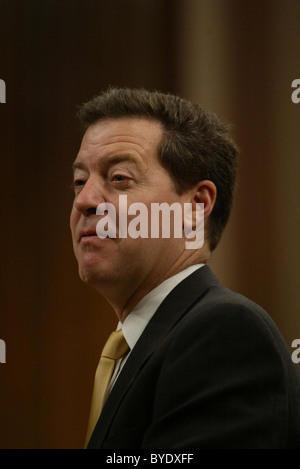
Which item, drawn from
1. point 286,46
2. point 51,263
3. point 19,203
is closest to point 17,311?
point 51,263

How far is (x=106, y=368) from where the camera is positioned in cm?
125

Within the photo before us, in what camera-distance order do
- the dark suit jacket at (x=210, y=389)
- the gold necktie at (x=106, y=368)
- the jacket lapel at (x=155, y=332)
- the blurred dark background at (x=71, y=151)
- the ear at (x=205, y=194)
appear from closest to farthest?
the dark suit jacket at (x=210, y=389), the jacket lapel at (x=155, y=332), the gold necktie at (x=106, y=368), the ear at (x=205, y=194), the blurred dark background at (x=71, y=151)

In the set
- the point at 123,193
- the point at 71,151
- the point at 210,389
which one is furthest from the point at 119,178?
the point at 71,151

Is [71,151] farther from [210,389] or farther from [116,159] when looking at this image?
[210,389]

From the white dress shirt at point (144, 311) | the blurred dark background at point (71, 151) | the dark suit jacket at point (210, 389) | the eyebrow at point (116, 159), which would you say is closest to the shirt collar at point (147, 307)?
the white dress shirt at point (144, 311)

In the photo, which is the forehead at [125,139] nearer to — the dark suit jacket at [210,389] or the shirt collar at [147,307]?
the shirt collar at [147,307]

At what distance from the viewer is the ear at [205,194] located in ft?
4.35

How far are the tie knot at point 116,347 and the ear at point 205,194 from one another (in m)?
0.32

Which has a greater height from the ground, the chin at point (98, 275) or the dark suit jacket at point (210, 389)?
the chin at point (98, 275)

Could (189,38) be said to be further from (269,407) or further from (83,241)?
(269,407)

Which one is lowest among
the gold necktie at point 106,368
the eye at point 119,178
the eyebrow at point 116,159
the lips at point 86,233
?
the gold necktie at point 106,368

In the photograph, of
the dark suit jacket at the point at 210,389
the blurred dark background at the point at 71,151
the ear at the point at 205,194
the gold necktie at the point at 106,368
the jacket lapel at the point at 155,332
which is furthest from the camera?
the blurred dark background at the point at 71,151

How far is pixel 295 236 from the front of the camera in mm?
1749

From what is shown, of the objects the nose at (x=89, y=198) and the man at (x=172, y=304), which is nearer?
the man at (x=172, y=304)
